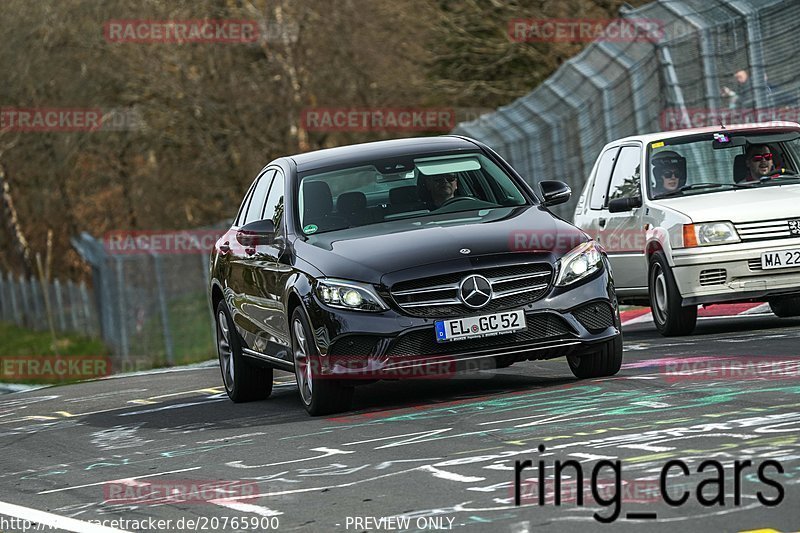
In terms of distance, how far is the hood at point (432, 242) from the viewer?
1052 cm

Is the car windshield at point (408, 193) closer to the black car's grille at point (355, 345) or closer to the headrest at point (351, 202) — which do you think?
the headrest at point (351, 202)

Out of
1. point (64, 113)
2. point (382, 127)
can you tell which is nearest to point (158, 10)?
point (64, 113)

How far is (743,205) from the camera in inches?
546

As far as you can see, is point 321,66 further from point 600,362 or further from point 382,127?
point 600,362

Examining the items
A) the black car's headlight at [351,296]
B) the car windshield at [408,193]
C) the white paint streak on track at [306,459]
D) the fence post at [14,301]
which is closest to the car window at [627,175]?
the car windshield at [408,193]

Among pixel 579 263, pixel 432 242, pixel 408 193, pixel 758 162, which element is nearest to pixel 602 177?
pixel 758 162

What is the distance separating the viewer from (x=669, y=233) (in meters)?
14.1

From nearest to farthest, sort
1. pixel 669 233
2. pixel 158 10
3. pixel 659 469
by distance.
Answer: pixel 659 469, pixel 669 233, pixel 158 10

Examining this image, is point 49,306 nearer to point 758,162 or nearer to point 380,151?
point 758,162

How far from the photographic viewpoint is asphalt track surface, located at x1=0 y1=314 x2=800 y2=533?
275 inches

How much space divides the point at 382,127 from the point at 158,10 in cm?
752

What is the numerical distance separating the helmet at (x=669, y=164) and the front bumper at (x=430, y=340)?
427cm

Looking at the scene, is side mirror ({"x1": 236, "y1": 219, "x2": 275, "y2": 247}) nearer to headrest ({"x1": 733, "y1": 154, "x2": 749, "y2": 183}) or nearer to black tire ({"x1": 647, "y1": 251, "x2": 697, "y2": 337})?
black tire ({"x1": 647, "y1": 251, "x2": 697, "y2": 337})

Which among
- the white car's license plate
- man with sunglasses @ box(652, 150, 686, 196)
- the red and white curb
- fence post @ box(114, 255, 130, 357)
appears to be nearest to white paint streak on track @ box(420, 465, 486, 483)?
the white car's license plate
